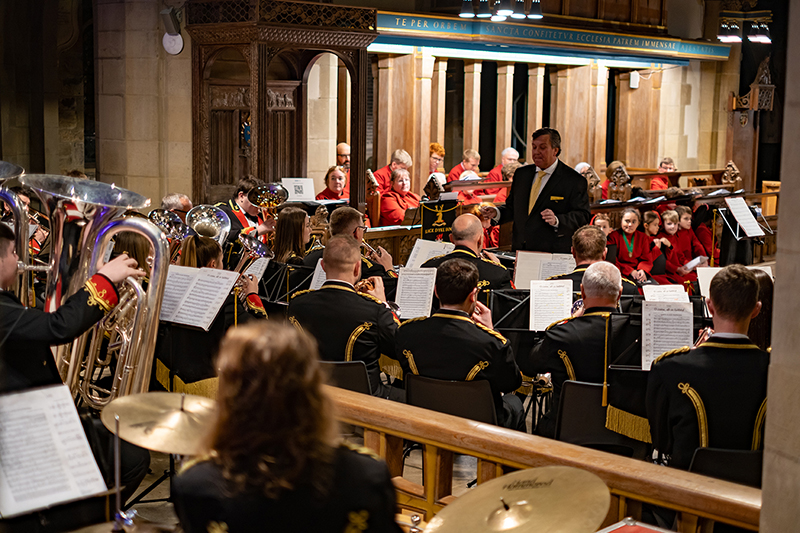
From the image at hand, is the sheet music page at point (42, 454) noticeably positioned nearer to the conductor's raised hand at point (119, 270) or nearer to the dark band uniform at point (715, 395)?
the conductor's raised hand at point (119, 270)

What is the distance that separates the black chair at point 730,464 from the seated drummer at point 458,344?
3.55 ft

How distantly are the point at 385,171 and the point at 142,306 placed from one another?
7.14 metres

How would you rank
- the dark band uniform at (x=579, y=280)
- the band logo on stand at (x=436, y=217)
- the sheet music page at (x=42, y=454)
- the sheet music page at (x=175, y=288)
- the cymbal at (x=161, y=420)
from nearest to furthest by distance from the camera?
the cymbal at (x=161, y=420) → the sheet music page at (x=42, y=454) → the sheet music page at (x=175, y=288) → the dark band uniform at (x=579, y=280) → the band logo on stand at (x=436, y=217)

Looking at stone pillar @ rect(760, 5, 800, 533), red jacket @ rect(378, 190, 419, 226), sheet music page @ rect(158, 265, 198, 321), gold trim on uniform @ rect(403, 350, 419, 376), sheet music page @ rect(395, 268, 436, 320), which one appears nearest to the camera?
stone pillar @ rect(760, 5, 800, 533)

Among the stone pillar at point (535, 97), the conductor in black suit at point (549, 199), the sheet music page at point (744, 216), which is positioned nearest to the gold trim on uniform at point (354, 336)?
the conductor in black suit at point (549, 199)

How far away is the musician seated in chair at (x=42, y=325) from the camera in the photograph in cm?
303

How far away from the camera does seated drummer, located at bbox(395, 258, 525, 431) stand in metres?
3.98

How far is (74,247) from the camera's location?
11.1 feet

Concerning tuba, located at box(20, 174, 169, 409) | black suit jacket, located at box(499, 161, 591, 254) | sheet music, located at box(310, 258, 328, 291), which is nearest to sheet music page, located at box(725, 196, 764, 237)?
black suit jacket, located at box(499, 161, 591, 254)

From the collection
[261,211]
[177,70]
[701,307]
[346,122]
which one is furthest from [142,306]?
[346,122]

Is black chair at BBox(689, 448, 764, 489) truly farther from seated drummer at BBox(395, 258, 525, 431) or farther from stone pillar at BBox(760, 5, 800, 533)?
seated drummer at BBox(395, 258, 525, 431)

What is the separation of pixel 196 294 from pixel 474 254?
211cm

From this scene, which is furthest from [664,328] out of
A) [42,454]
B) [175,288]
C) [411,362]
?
[42,454]

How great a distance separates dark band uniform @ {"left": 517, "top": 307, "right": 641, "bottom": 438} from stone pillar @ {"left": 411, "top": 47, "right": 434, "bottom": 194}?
786 cm
